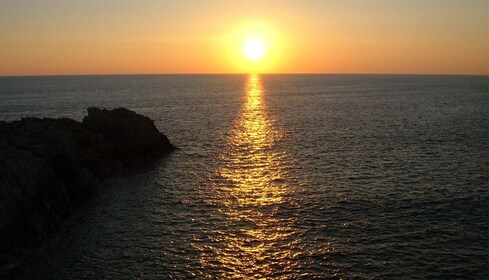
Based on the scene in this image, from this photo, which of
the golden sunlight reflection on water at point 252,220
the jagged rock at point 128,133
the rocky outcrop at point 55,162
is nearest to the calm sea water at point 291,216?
the golden sunlight reflection on water at point 252,220

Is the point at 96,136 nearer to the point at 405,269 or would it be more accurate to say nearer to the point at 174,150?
the point at 174,150

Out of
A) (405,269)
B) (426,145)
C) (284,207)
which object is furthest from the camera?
(426,145)

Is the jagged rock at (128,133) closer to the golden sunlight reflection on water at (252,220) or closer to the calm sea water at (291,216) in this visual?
the calm sea water at (291,216)

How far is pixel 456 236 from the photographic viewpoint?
137 ft

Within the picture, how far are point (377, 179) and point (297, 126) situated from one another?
179ft

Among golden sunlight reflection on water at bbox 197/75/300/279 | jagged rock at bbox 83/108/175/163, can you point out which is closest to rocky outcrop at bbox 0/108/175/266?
jagged rock at bbox 83/108/175/163

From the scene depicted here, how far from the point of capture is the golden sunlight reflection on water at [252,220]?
37.1 m

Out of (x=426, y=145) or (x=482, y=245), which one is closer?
(x=482, y=245)

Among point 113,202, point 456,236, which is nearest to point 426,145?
point 456,236

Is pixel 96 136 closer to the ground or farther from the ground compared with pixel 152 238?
farther from the ground

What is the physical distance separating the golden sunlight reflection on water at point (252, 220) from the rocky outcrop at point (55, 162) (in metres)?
17.1

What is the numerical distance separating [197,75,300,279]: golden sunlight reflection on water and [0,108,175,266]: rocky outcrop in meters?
17.1

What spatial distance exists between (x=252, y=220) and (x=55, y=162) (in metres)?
28.9

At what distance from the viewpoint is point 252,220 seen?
4694 cm
